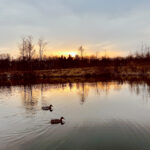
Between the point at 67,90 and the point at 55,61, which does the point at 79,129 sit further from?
the point at 55,61

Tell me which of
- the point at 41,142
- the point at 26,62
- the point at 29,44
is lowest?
the point at 41,142

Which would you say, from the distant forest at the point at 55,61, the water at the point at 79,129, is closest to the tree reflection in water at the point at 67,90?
the water at the point at 79,129

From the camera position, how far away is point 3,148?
7973 millimetres

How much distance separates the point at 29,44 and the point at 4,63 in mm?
18821

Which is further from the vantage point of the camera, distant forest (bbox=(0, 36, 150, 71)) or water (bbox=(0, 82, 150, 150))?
distant forest (bbox=(0, 36, 150, 71))

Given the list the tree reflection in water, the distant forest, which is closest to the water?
the tree reflection in water

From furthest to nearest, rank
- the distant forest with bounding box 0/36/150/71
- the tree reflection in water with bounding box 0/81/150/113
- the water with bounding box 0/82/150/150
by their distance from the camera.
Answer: the distant forest with bounding box 0/36/150/71, the tree reflection in water with bounding box 0/81/150/113, the water with bounding box 0/82/150/150

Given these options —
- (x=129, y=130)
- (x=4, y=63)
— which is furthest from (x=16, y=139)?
(x=4, y=63)

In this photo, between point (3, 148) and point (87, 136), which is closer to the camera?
point (3, 148)

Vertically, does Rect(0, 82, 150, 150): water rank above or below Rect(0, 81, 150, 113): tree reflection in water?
below

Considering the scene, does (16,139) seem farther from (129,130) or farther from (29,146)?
(129,130)

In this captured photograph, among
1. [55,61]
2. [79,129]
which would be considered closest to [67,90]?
[79,129]

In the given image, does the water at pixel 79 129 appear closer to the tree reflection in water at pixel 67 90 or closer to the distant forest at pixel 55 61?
the tree reflection in water at pixel 67 90

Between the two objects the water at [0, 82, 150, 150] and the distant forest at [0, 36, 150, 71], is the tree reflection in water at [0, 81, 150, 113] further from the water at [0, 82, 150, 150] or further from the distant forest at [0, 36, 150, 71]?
the distant forest at [0, 36, 150, 71]
